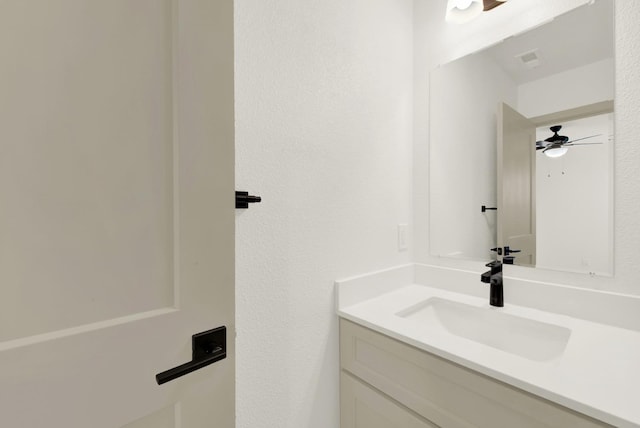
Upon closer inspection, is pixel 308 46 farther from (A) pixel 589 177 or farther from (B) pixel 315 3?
(A) pixel 589 177

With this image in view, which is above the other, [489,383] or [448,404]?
[489,383]

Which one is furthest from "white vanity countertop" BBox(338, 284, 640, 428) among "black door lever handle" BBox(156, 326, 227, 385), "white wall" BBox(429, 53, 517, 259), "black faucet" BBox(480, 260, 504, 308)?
"black door lever handle" BBox(156, 326, 227, 385)

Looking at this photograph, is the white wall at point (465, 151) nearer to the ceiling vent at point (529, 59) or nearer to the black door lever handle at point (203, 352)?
the ceiling vent at point (529, 59)

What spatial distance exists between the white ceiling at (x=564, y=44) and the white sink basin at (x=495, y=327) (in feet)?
3.12

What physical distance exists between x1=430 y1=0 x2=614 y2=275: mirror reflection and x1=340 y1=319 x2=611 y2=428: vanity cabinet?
637 mm

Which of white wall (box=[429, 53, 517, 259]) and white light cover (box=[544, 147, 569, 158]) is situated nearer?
white light cover (box=[544, 147, 569, 158])

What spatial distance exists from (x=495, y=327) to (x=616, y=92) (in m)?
0.90

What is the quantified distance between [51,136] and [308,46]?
842 mm

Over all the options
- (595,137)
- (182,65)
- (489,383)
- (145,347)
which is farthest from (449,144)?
(145,347)

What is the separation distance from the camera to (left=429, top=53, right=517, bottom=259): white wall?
4.06 ft

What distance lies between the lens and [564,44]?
105 cm

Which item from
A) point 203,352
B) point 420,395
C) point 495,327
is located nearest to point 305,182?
point 203,352

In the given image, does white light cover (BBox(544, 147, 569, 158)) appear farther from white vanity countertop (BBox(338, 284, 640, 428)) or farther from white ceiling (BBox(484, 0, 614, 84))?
white vanity countertop (BBox(338, 284, 640, 428))

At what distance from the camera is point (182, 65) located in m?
0.54
